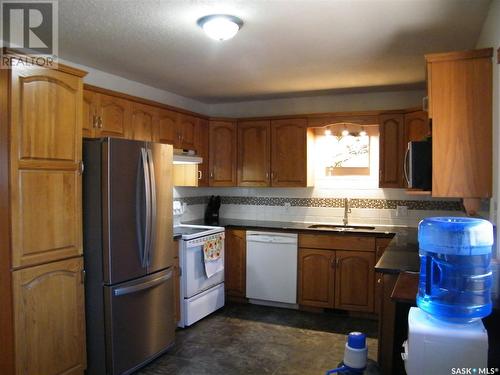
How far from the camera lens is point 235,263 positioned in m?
4.55

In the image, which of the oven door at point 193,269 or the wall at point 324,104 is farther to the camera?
the wall at point 324,104

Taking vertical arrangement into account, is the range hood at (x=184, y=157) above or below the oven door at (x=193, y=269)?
above

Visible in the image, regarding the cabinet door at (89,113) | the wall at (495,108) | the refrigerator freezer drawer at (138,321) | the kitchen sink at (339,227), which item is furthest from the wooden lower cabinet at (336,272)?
the cabinet door at (89,113)

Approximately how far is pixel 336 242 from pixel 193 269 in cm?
146

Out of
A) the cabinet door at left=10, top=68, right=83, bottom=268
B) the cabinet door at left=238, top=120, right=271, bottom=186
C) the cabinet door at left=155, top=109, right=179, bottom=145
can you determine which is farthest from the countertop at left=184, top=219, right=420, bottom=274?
the cabinet door at left=10, top=68, right=83, bottom=268

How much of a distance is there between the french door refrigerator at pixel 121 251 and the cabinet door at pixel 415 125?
8.46 feet

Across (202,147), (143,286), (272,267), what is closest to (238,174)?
(202,147)

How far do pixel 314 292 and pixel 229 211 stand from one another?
160 cm

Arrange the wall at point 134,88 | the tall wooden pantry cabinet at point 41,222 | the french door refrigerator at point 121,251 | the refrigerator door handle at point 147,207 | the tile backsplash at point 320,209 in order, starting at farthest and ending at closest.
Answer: the tile backsplash at point 320,209
the wall at point 134,88
the refrigerator door handle at point 147,207
the french door refrigerator at point 121,251
the tall wooden pantry cabinet at point 41,222

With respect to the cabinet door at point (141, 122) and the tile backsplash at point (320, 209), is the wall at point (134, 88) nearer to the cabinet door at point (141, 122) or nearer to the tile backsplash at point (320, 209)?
the cabinet door at point (141, 122)

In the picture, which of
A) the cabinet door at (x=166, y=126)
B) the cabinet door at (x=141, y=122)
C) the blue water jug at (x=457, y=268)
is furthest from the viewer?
the cabinet door at (x=166, y=126)

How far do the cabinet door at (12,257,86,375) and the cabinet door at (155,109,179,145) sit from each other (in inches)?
66.0

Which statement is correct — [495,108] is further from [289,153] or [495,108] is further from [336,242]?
[289,153]

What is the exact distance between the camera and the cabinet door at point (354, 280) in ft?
13.2
